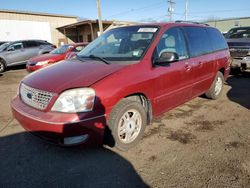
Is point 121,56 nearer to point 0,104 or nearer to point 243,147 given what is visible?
point 243,147

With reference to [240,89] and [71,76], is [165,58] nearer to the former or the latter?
[71,76]

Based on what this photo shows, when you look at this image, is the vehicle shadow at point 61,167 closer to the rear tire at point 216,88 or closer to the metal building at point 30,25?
the rear tire at point 216,88

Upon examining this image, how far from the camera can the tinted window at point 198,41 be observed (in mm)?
4625

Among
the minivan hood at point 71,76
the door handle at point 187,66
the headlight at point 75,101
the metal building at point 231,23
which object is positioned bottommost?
the headlight at point 75,101

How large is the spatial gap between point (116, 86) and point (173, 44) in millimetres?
1702

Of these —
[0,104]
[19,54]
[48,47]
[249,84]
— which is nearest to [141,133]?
[0,104]

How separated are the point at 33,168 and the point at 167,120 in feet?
8.46

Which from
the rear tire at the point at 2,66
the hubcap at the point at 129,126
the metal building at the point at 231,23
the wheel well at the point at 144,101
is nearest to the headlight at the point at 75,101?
the hubcap at the point at 129,126

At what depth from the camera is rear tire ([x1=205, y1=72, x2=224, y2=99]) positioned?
18.8ft

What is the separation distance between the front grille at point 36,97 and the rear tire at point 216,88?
4.07m

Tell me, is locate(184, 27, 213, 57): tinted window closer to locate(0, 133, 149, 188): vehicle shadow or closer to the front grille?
locate(0, 133, 149, 188): vehicle shadow

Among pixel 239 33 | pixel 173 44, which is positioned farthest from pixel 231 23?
pixel 173 44

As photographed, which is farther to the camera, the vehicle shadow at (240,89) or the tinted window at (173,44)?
the vehicle shadow at (240,89)

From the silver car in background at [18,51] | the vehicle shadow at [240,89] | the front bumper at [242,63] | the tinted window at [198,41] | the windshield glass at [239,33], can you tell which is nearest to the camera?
the tinted window at [198,41]
